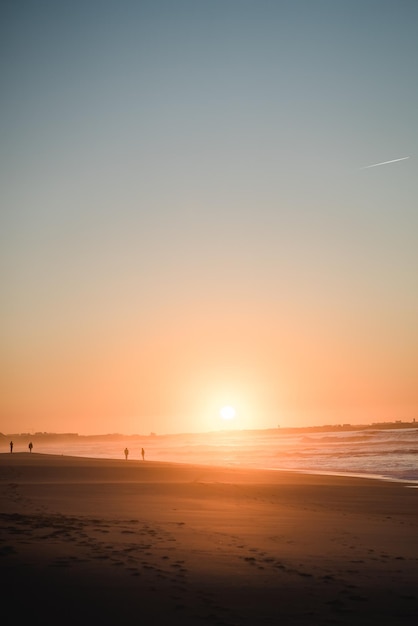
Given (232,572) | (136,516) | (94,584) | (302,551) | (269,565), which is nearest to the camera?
(94,584)

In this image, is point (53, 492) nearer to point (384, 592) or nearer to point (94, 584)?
point (94, 584)

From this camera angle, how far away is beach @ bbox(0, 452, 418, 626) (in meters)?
7.06

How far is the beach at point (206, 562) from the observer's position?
7.06 meters

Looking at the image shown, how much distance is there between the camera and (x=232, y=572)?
909 cm

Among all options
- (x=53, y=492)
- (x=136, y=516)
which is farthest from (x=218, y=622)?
(x=53, y=492)

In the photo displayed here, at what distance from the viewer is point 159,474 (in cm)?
3547

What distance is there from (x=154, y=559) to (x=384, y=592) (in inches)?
162

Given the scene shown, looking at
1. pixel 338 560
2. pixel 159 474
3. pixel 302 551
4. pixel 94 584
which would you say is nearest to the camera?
pixel 94 584

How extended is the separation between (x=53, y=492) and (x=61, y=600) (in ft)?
53.8

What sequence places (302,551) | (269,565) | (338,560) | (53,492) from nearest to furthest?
(269,565), (338,560), (302,551), (53,492)

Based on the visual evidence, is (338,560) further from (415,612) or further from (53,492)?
(53,492)

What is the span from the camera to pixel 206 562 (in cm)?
972

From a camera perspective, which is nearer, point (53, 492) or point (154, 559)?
point (154, 559)

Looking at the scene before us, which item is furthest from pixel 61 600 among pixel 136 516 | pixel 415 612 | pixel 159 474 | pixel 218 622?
pixel 159 474
